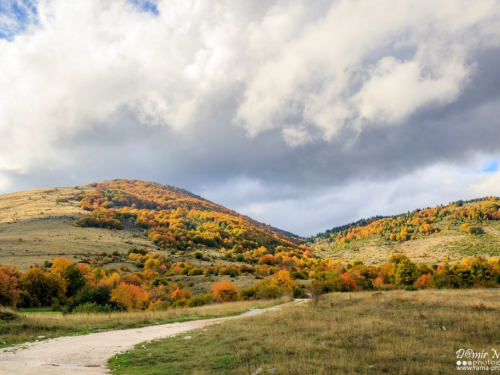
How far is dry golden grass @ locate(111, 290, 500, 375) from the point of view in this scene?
28.9ft

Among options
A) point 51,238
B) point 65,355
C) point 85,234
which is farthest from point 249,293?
point 85,234

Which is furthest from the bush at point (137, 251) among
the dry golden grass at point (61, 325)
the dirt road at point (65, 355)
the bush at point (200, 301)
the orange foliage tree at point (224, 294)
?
the dirt road at point (65, 355)

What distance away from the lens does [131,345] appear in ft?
45.7

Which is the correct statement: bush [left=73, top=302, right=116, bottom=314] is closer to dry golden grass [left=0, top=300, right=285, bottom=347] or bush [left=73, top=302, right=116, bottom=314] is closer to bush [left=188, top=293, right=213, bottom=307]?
dry golden grass [left=0, top=300, right=285, bottom=347]

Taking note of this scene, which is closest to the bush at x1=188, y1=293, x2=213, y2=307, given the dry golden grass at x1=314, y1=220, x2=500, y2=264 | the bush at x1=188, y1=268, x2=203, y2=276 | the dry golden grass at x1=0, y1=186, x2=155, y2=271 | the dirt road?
the dirt road

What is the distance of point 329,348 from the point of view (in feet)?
35.9

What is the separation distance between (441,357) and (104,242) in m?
122

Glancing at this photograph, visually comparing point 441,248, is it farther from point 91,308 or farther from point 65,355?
point 65,355

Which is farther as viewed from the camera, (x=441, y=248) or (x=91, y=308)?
(x=441, y=248)

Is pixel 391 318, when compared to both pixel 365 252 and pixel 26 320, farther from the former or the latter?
pixel 365 252

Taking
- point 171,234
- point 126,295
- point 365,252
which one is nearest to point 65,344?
point 126,295

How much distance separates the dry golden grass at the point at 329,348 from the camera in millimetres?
8812

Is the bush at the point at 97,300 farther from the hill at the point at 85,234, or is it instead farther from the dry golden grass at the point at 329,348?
the hill at the point at 85,234

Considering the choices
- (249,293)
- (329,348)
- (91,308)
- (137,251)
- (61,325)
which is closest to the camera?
(329,348)
